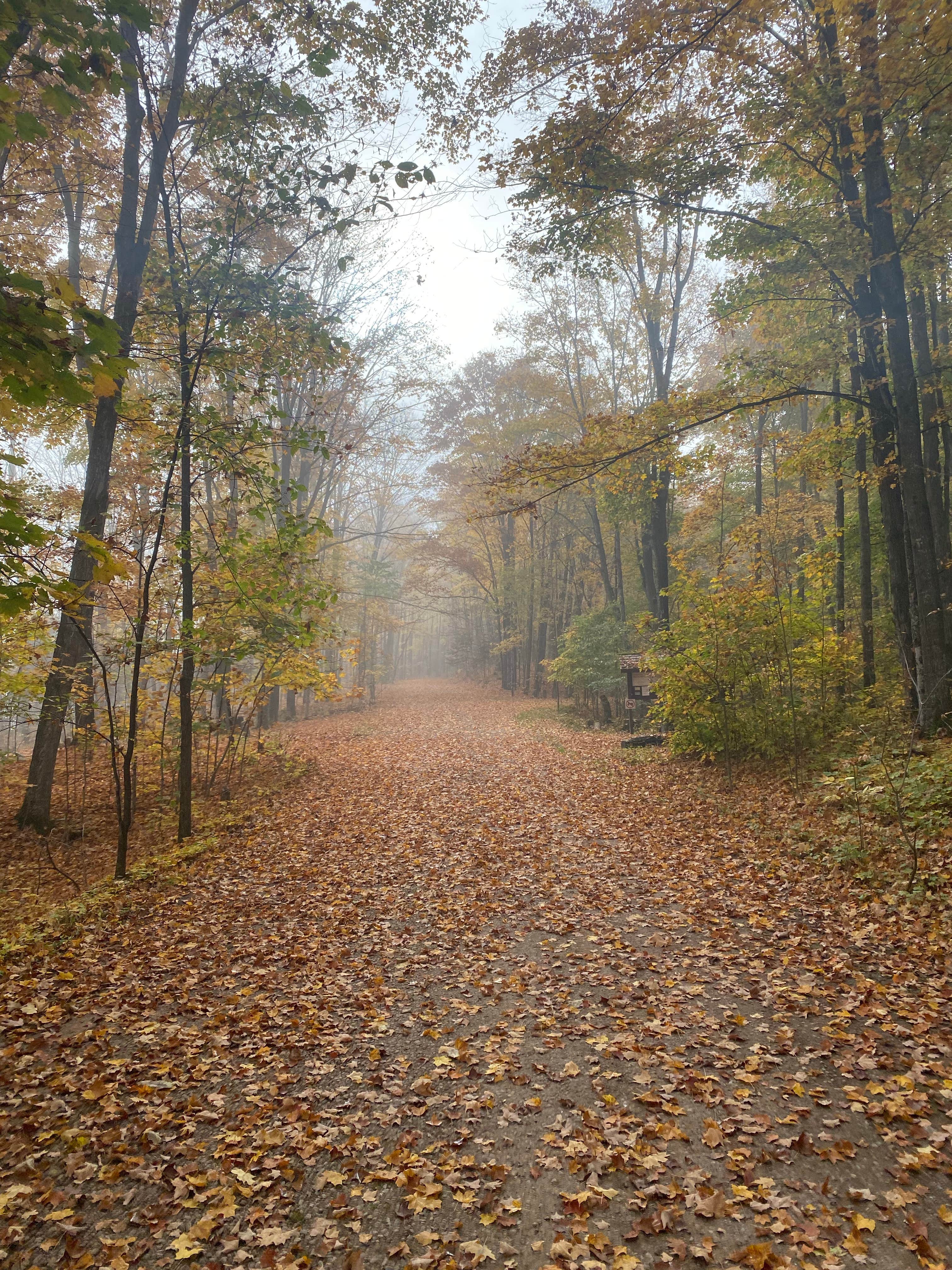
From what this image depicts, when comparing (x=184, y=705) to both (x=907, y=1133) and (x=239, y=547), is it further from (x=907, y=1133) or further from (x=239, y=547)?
(x=907, y=1133)

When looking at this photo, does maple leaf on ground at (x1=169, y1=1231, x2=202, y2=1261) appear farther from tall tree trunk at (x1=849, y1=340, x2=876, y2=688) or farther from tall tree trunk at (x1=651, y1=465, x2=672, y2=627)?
tall tree trunk at (x1=651, y1=465, x2=672, y2=627)

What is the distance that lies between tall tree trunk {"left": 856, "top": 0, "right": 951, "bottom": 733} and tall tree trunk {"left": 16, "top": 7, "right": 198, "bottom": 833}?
8.80m

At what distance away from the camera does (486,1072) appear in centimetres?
362

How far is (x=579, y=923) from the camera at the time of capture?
5.47 m

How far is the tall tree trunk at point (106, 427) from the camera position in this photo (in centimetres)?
741

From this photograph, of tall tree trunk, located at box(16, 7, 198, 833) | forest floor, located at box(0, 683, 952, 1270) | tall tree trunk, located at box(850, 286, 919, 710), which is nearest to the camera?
forest floor, located at box(0, 683, 952, 1270)

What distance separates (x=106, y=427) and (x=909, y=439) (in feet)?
35.6

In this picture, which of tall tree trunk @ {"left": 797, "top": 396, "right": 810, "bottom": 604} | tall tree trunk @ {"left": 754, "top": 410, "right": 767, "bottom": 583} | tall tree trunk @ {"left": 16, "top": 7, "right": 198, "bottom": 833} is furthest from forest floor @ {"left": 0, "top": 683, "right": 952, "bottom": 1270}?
tall tree trunk @ {"left": 797, "top": 396, "right": 810, "bottom": 604}

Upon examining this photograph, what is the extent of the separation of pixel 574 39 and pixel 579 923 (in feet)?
34.9

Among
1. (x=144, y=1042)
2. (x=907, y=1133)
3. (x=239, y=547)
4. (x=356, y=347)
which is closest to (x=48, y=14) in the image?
(x=144, y=1042)

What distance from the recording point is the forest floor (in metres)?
2.59

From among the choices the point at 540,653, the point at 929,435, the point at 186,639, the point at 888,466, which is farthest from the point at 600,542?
the point at 186,639

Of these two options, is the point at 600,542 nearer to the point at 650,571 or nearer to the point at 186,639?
the point at 650,571

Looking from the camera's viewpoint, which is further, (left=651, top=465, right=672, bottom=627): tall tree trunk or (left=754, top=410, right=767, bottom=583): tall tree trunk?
(left=754, top=410, right=767, bottom=583): tall tree trunk
